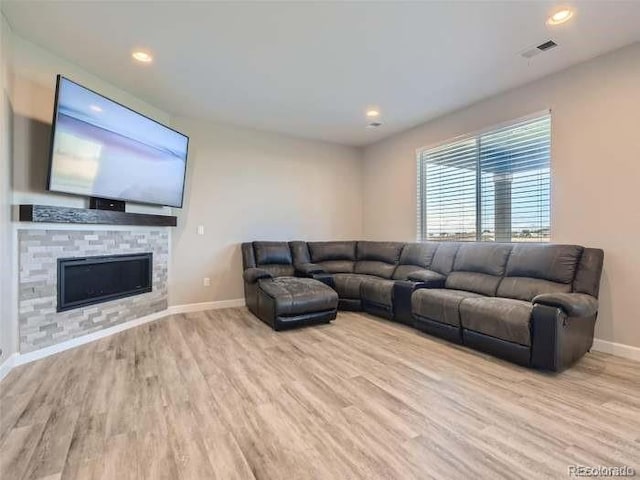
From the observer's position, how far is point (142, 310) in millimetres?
3967

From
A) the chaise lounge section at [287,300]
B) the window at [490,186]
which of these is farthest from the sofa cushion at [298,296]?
the window at [490,186]

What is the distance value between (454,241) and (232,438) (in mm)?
3772

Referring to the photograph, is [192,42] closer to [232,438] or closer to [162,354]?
[162,354]

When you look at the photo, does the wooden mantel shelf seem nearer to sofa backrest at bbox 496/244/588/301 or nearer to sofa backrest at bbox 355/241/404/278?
sofa backrest at bbox 355/241/404/278

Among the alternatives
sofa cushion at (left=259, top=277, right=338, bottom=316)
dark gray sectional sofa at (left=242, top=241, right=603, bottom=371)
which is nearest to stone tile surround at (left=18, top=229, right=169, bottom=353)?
dark gray sectional sofa at (left=242, top=241, right=603, bottom=371)

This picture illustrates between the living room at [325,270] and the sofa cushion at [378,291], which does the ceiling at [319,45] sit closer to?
the living room at [325,270]

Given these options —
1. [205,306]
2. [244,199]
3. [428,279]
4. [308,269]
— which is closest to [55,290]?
[205,306]

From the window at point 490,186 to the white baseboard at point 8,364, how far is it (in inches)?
191

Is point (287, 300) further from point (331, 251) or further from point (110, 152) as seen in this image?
point (110, 152)

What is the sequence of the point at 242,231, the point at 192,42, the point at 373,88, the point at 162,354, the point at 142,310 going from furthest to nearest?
the point at 242,231
the point at 142,310
the point at 373,88
the point at 162,354
the point at 192,42

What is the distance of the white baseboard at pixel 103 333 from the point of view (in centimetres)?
264

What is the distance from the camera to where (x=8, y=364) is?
2545 millimetres

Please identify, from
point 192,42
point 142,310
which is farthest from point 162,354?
point 192,42

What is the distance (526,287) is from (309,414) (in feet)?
8.14
